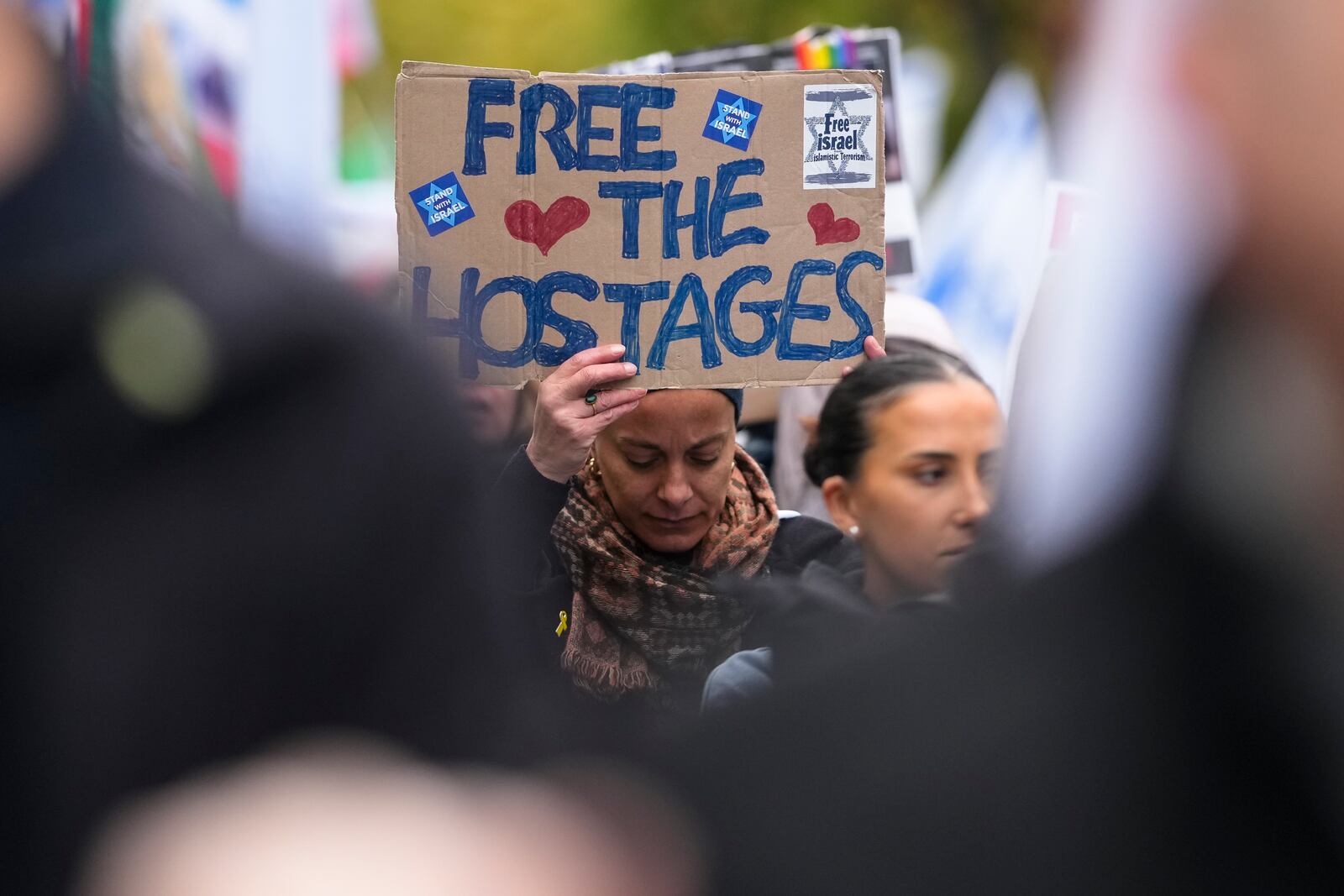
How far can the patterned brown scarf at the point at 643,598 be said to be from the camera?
2678mm

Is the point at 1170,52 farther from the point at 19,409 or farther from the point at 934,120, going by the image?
the point at 934,120

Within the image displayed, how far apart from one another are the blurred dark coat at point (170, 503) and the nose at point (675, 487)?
6.80 ft

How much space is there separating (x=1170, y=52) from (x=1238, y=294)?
124 millimetres

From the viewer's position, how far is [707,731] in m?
0.87

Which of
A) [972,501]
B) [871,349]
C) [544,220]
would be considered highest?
[544,220]

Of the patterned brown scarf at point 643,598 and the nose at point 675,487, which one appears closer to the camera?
the patterned brown scarf at point 643,598

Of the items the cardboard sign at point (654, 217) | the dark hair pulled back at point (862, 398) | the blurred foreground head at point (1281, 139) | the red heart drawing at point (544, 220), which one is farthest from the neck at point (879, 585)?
the blurred foreground head at point (1281, 139)

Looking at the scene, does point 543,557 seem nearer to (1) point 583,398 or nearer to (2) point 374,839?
(1) point 583,398

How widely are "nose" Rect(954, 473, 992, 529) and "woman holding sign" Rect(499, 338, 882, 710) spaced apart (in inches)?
11.1

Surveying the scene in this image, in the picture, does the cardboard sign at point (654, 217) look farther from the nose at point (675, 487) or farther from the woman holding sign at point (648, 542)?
the nose at point (675, 487)

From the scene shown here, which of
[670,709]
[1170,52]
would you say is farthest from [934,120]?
[1170,52]

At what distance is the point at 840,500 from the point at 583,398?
0.61 metres

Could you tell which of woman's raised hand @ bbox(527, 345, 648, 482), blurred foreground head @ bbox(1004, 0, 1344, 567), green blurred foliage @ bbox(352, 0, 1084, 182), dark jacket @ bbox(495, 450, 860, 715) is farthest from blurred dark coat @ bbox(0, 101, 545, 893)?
green blurred foliage @ bbox(352, 0, 1084, 182)

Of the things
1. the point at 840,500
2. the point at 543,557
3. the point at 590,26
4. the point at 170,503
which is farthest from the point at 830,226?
the point at 590,26
